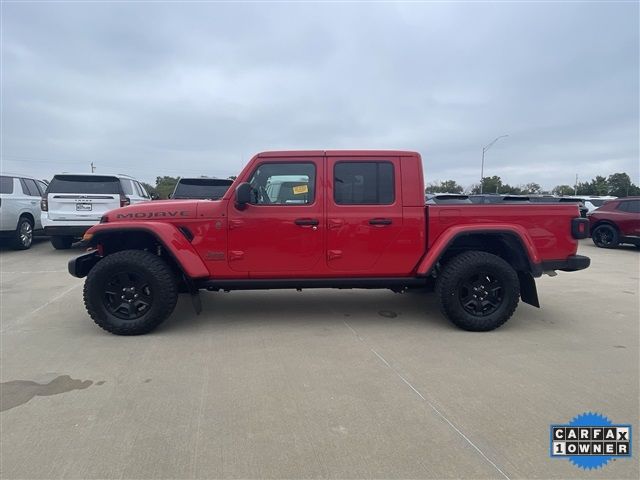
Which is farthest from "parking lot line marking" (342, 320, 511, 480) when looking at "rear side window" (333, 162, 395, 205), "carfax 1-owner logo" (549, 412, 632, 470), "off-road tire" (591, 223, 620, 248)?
"off-road tire" (591, 223, 620, 248)

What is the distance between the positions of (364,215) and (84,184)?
7489 millimetres

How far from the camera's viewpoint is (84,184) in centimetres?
909

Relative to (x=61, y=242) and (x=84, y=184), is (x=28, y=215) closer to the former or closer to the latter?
(x=61, y=242)

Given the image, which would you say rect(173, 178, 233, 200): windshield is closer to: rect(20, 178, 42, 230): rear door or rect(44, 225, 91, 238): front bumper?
rect(44, 225, 91, 238): front bumper

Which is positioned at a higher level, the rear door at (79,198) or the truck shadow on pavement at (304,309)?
the rear door at (79,198)

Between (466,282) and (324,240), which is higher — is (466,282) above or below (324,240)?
below

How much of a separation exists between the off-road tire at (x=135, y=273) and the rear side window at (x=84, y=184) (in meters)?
5.73

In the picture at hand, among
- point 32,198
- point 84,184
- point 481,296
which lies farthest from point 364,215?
point 32,198

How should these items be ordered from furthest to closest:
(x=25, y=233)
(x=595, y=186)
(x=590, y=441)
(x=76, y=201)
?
(x=595, y=186) < (x=25, y=233) < (x=76, y=201) < (x=590, y=441)

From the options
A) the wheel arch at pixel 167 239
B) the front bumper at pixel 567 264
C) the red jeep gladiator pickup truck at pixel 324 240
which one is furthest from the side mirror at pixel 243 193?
the front bumper at pixel 567 264

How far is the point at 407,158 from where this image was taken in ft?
14.7

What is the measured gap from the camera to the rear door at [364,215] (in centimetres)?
431

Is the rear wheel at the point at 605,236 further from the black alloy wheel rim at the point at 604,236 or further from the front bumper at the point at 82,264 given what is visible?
the front bumper at the point at 82,264

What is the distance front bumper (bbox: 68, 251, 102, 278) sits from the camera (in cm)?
430
